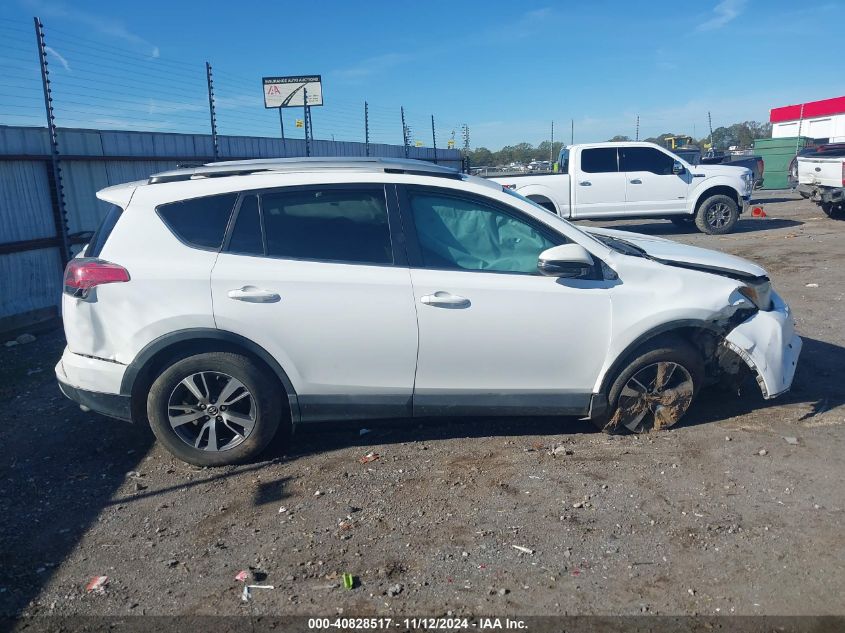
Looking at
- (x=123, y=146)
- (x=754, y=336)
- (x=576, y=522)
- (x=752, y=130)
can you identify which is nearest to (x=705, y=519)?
(x=576, y=522)

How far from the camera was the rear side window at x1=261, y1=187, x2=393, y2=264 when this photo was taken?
14.7 feet

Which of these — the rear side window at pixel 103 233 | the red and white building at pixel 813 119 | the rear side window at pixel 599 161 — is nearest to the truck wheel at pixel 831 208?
the rear side window at pixel 599 161

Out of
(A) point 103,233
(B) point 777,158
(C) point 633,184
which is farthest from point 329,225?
(B) point 777,158

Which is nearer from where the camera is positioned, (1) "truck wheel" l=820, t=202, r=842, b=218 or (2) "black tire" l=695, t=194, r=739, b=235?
(2) "black tire" l=695, t=194, r=739, b=235

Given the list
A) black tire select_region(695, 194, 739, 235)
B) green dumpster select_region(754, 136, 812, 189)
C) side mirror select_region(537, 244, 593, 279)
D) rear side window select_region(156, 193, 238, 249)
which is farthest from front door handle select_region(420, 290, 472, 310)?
green dumpster select_region(754, 136, 812, 189)

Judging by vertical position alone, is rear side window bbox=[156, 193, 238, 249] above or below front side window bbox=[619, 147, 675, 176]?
below

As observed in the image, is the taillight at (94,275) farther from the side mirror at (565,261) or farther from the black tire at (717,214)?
the black tire at (717,214)

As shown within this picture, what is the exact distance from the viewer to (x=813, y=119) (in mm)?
40688

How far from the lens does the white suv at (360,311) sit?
438cm

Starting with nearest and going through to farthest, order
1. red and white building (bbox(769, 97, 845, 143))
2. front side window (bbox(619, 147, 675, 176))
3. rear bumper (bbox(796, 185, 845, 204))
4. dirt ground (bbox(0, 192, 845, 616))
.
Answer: dirt ground (bbox(0, 192, 845, 616))
front side window (bbox(619, 147, 675, 176))
rear bumper (bbox(796, 185, 845, 204))
red and white building (bbox(769, 97, 845, 143))

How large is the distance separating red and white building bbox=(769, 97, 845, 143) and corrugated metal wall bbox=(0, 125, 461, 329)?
114 feet

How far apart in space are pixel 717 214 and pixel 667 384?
12.2 meters

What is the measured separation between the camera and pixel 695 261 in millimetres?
4914

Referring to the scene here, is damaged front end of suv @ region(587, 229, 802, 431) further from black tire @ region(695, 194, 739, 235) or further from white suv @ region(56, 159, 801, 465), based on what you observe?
black tire @ region(695, 194, 739, 235)
